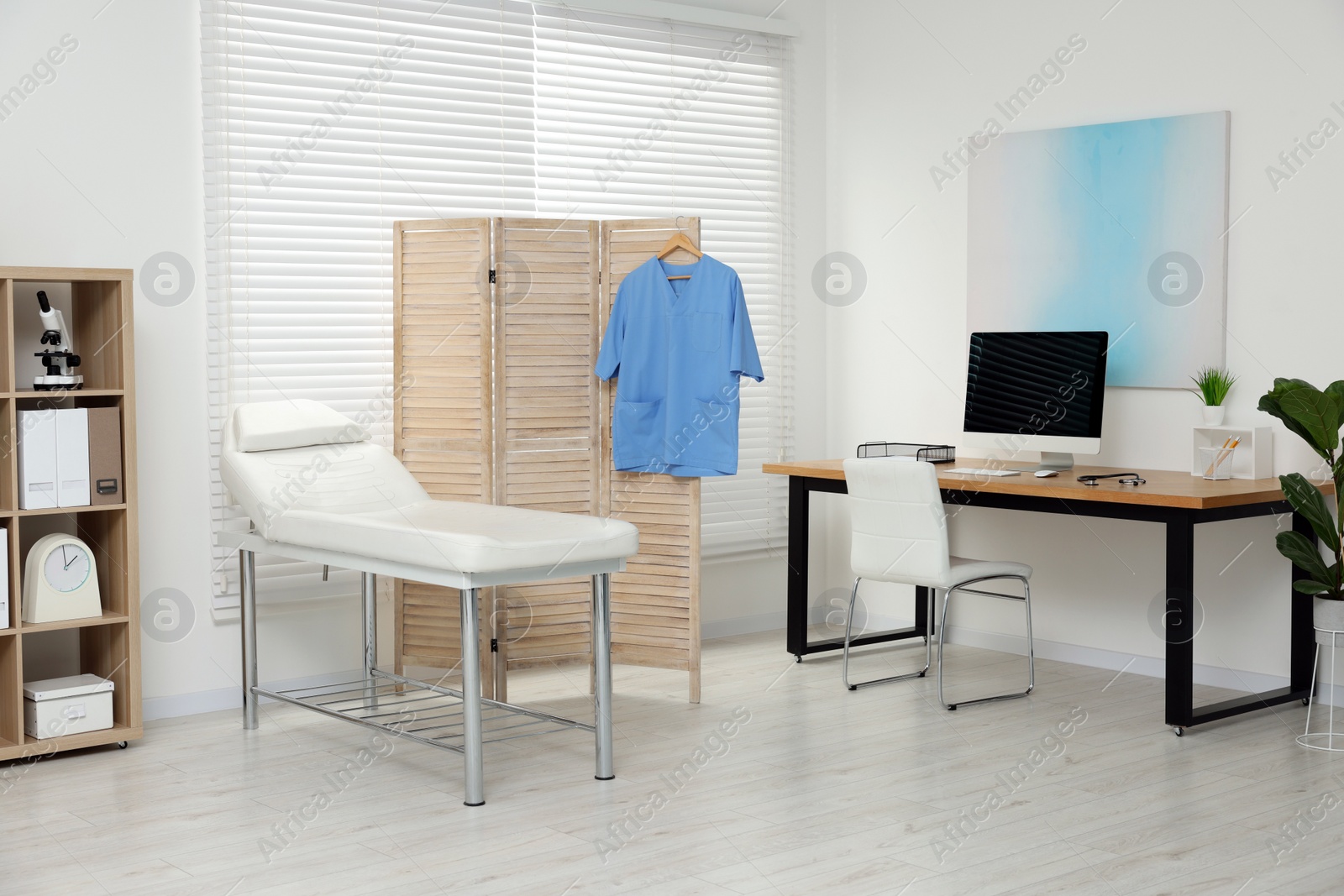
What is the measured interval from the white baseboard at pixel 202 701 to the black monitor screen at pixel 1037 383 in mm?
2651

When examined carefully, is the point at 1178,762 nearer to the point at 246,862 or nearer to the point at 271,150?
the point at 246,862

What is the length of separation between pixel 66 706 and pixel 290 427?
1.05m

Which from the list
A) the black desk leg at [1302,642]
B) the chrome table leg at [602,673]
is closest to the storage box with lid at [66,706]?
the chrome table leg at [602,673]

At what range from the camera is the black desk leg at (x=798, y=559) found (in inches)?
202

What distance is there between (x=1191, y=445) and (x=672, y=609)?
1.94m

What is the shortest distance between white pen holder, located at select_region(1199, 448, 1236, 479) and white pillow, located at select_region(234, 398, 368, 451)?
2.81 metres

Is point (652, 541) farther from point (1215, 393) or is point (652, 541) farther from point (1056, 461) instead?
point (1215, 393)


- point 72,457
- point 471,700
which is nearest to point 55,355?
point 72,457

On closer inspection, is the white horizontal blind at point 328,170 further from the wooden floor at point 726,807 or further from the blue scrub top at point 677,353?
the wooden floor at point 726,807

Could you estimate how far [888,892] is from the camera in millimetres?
2824

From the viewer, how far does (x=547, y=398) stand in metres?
4.54

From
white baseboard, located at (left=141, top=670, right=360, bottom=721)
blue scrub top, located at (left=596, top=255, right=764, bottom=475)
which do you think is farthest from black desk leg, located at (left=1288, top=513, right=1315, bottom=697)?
white baseboard, located at (left=141, top=670, right=360, bottom=721)

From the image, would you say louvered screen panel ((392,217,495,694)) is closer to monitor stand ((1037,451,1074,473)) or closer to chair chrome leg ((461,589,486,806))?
chair chrome leg ((461,589,486,806))

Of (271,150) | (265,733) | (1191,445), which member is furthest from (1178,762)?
(271,150)
